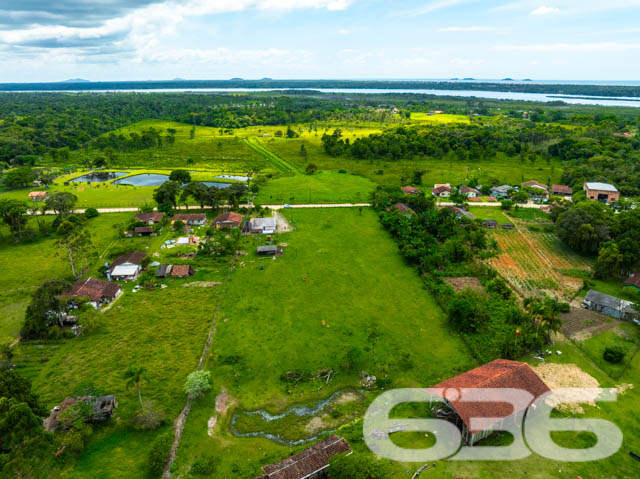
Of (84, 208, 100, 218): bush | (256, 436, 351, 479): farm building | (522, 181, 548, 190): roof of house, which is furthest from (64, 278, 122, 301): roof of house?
(522, 181, 548, 190): roof of house

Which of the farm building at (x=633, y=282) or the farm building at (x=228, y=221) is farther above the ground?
the farm building at (x=228, y=221)

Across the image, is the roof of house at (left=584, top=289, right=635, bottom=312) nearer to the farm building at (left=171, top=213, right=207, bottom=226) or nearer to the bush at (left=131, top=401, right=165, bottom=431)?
the bush at (left=131, top=401, right=165, bottom=431)

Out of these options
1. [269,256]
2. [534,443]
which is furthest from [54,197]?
[534,443]

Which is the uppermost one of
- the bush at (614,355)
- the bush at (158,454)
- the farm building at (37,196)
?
the farm building at (37,196)

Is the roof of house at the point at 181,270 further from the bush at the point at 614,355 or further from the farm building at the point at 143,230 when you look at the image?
the bush at the point at 614,355

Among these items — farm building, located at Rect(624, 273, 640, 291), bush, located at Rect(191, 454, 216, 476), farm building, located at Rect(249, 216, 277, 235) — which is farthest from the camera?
farm building, located at Rect(249, 216, 277, 235)

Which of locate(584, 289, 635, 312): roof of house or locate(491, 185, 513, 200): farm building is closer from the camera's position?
locate(584, 289, 635, 312): roof of house

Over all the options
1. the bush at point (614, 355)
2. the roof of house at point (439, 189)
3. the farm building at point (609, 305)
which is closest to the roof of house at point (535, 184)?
the roof of house at point (439, 189)

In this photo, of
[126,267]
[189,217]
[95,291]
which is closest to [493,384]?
[95,291]
